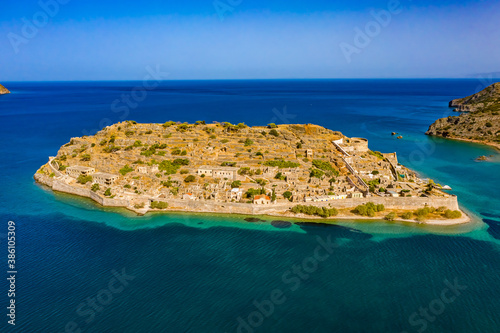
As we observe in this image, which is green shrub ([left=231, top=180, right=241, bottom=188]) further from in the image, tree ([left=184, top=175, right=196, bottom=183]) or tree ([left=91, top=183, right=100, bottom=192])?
tree ([left=91, top=183, right=100, bottom=192])

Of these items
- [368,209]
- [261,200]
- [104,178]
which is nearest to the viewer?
[368,209]

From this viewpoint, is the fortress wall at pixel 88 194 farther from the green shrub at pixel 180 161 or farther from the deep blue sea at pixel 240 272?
the green shrub at pixel 180 161

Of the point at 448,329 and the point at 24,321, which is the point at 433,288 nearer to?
the point at 448,329

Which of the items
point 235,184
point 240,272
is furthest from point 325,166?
point 240,272

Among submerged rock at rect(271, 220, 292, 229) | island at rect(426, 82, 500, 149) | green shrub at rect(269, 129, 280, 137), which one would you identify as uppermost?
island at rect(426, 82, 500, 149)

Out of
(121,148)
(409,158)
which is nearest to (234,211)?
(121,148)

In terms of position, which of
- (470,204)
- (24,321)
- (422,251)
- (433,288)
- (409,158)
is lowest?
(24,321)

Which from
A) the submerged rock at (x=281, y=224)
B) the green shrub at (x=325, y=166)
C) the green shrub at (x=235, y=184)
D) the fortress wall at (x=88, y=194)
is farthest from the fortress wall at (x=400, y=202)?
the fortress wall at (x=88, y=194)

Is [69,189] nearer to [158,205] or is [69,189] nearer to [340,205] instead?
[158,205]

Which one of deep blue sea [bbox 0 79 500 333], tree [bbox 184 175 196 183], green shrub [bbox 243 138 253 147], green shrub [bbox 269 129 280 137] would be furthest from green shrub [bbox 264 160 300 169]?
deep blue sea [bbox 0 79 500 333]
